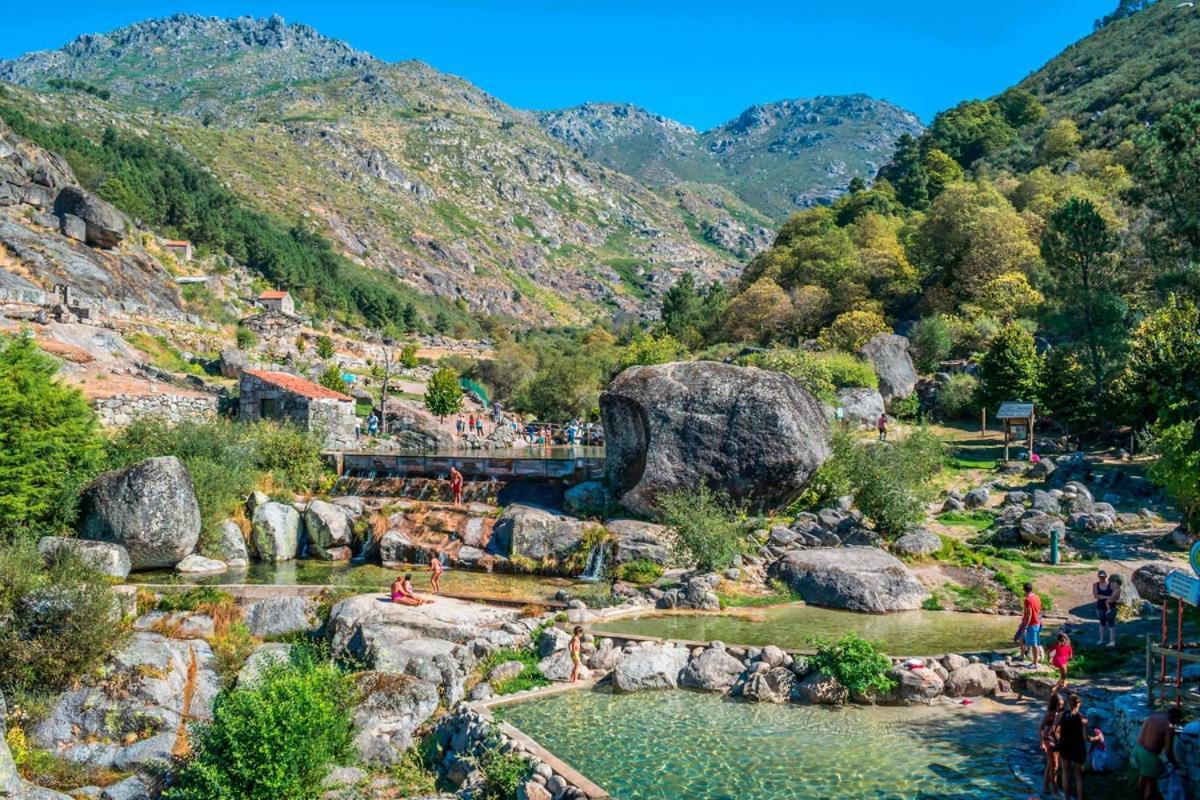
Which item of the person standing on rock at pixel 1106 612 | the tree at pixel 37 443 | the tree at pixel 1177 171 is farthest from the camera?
the tree at pixel 1177 171

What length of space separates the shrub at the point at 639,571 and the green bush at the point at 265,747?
11.0 meters

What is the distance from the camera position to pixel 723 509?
23266 mm

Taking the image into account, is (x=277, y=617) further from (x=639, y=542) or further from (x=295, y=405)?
(x=295, y=405)

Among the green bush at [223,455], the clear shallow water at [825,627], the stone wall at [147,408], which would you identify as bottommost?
the clear shallow water at [825,627]

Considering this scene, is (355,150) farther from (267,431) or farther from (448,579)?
(448,579)

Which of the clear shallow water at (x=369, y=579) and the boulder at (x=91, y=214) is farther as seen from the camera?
the boulder at (x=91, y=214)

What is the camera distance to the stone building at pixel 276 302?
72438 mm

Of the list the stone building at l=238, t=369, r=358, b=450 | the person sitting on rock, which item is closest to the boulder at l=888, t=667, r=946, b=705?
the person sitting on rock

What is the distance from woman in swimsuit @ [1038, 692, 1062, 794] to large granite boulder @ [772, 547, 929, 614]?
831cm

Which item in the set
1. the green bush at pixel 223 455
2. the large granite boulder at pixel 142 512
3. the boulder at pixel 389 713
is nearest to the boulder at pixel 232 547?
the green bush at pixel 223 455

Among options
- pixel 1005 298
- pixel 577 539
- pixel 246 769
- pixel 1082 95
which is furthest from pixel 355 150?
pixel 246 769

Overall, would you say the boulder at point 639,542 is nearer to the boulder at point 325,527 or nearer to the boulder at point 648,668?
the boulder at point 648,668

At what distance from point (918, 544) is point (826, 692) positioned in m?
10.1

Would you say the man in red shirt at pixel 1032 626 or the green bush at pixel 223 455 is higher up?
the green bush at pixel 223 455
